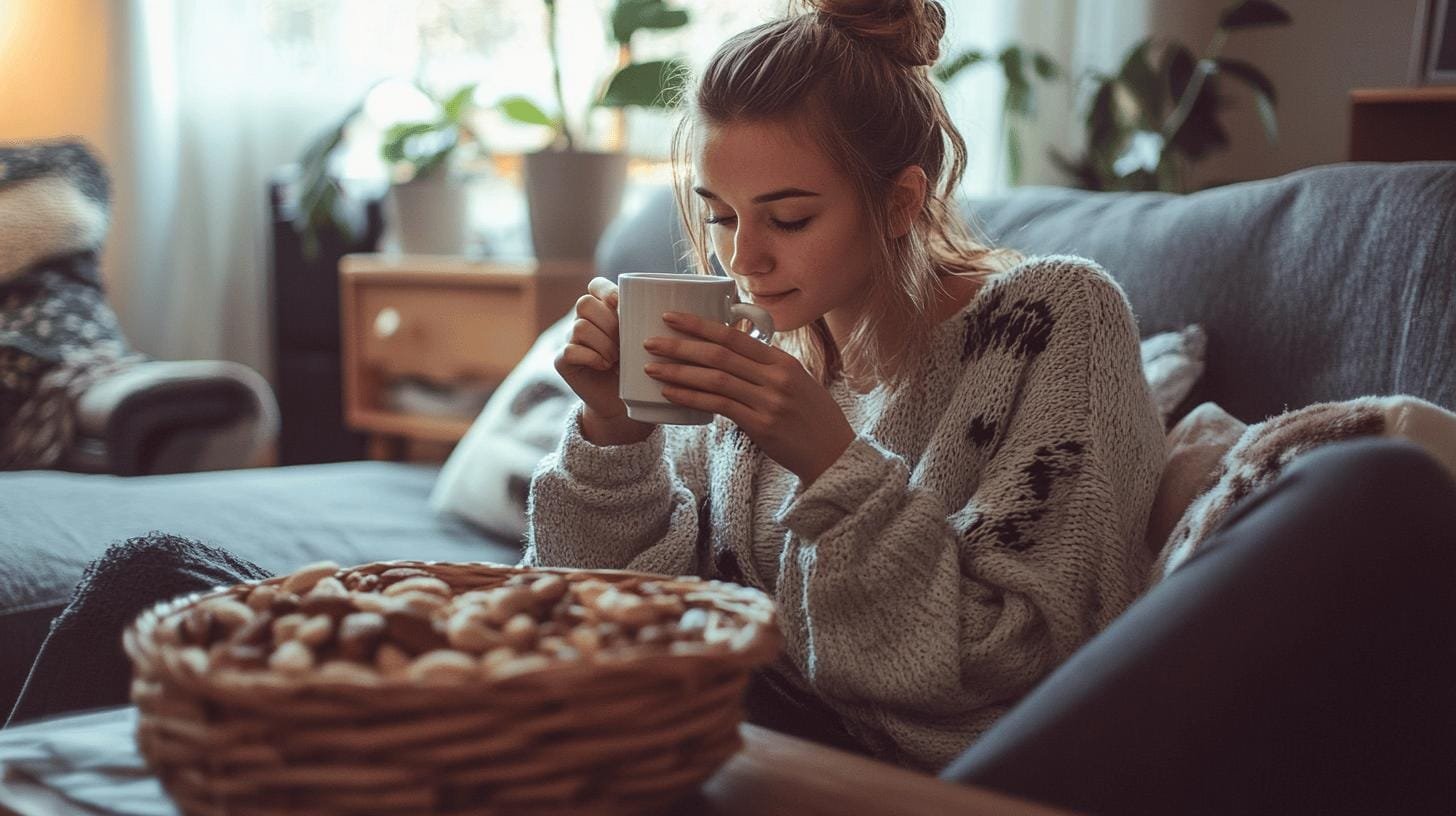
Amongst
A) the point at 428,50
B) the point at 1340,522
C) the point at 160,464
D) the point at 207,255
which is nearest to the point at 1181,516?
the point at 1340,522

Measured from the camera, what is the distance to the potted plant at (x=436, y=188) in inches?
100

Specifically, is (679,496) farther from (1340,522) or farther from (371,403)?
(371,403)

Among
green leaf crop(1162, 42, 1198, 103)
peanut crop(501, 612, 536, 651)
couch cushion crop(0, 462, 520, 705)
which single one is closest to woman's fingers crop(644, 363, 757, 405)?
peanut crop(501, 612, 536, 651)

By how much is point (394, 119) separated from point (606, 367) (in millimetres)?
2332

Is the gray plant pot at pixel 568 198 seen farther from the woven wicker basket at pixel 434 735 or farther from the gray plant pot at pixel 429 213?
the woven wicker basket at pixel 434 735

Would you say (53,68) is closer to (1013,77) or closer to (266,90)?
(266,90)

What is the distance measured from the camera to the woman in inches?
35.7

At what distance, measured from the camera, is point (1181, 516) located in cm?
103

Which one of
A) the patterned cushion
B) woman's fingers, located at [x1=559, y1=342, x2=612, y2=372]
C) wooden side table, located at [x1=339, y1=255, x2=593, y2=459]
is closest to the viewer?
woman's fingers, located at [x1=559, y1=342, x2=612, y2=372]

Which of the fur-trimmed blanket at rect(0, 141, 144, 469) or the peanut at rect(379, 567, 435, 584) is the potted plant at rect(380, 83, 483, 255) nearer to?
the fur-trimmed blanket at rect(0, 141, 144, 469)

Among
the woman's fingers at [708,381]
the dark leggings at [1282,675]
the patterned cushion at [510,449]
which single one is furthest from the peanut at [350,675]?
the patterned cushion at [510,449]

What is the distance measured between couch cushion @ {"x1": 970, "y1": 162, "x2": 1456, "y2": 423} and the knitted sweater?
18cm

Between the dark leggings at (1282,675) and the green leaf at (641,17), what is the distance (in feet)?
5.81

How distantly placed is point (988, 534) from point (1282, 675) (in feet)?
1.15
